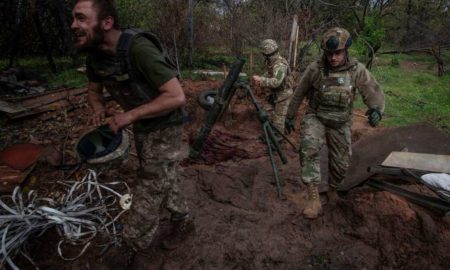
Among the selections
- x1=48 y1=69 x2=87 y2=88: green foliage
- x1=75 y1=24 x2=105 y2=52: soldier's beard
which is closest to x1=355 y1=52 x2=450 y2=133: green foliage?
x1=75 y1=24 x2=105 y2=52: soldier's beard

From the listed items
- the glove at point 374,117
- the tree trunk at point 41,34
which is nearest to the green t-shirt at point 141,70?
the glove at point 374,117

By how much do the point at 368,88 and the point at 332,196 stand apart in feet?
3.88

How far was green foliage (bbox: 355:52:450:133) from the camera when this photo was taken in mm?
6630

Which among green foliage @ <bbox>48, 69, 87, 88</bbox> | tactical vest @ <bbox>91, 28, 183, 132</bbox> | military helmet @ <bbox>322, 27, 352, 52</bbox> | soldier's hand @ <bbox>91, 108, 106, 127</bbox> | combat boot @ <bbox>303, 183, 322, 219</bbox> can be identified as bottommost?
combat boot @ <bbox>303, 183, 322, 219</bbox>

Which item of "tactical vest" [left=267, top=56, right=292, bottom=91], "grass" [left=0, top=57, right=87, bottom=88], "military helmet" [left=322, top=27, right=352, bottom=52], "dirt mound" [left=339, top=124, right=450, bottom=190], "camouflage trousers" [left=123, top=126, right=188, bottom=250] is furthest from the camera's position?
"grass" [left=0, top=57, right=87, bottom=88]

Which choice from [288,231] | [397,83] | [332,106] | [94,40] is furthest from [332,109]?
[397,83]

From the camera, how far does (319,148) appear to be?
3.41m

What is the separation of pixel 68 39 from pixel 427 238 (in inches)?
400

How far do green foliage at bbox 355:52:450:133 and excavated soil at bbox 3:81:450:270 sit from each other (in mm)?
2870

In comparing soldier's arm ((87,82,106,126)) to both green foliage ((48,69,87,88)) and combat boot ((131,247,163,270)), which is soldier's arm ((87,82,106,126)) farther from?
green foliage ((48,69,87,88))

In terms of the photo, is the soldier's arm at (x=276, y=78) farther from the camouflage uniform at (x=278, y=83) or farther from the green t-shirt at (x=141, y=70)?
the green t-shirt at (x=141, y=70)

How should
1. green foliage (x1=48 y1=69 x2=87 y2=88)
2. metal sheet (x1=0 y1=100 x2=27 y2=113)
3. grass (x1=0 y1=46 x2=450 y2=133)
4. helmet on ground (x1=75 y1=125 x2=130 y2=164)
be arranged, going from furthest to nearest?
green foliage (x1=48 y1=69 x2=87 y2=88)
grass (x1=0 y1=46 x2=450 y2=133)
metal sheet (x1=0 y1=100 x2=27 y2=113)
helmet on ground (x1=75 y1=125 x2=130 y2=164)

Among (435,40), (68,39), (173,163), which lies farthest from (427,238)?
(435,40)

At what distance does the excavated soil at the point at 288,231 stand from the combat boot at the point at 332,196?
6 centimetres
